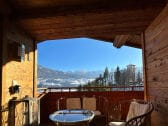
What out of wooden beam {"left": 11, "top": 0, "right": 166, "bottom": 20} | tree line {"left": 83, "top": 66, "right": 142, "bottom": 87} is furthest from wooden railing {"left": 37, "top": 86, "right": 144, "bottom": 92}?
wooden beam {"left": 11, "top": 0, "right": 166, "bottom": 20}

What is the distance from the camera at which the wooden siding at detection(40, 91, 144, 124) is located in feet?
22.0

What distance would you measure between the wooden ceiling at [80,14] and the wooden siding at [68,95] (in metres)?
2.50

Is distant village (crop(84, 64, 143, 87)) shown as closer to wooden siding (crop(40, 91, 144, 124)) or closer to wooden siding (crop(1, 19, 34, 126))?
wooden siding (crop(40, 91, 144, 124))

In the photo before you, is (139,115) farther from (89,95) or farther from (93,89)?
(93,89)

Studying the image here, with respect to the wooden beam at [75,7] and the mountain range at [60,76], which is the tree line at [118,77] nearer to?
the mountain range at [60,76]

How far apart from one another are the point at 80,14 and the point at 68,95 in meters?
3.53

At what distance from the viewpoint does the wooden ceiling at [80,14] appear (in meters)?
3.71

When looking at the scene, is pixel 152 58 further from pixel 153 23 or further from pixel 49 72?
pixel 49 72

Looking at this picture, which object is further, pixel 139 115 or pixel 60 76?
pixel 60 76

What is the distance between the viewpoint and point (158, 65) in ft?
13.6

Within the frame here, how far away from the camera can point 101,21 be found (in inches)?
171

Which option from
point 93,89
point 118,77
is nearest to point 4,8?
point 93,89

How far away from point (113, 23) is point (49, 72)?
6.91 meters

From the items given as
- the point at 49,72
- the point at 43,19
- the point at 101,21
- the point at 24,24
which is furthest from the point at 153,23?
the point at 49,72
